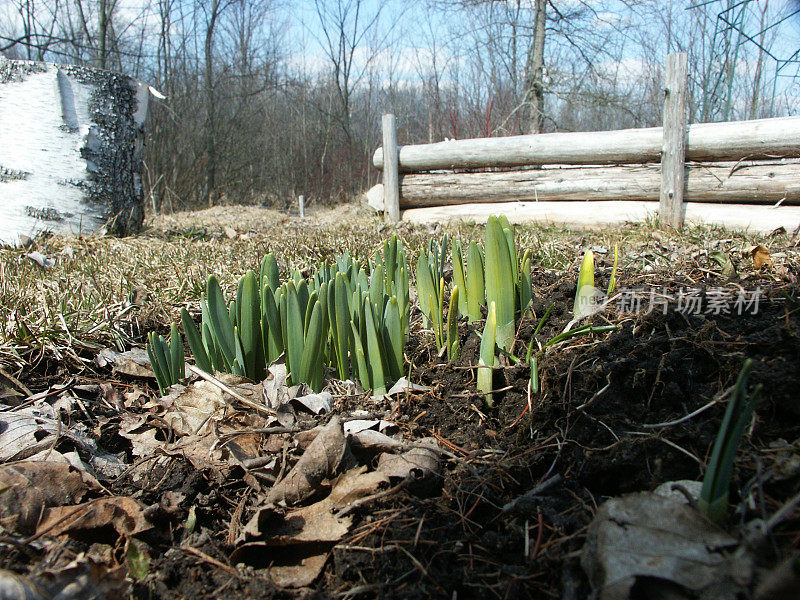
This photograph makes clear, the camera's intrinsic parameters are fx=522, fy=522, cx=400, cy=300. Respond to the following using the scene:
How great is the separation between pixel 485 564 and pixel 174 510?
2.39 ft

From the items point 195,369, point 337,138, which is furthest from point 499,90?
point 195,369

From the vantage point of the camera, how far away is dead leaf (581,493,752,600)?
773 mm

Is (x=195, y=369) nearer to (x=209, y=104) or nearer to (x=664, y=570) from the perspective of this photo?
(x=664, y=570)

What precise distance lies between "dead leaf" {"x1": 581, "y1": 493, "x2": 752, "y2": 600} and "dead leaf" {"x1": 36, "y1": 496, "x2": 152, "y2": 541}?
3.12 feet

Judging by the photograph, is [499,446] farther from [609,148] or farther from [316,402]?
[609,148]

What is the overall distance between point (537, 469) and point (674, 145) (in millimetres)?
5504

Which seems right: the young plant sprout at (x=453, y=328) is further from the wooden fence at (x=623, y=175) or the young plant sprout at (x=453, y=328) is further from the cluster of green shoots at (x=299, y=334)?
the wooden fence at (x=623, y=175)

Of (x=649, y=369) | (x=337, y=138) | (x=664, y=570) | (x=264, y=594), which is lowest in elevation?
(x=264, y=594)

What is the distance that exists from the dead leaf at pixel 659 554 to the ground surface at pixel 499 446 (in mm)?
52

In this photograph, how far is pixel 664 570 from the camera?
815 millimetres

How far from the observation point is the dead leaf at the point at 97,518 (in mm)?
1134

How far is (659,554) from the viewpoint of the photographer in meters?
0.85

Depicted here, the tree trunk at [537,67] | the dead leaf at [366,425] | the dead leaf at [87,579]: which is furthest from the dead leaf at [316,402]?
the tree trunk at [537,67]

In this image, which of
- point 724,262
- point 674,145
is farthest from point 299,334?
point 674,145
